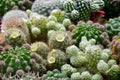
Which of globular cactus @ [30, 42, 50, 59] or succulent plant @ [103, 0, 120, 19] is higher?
succulent plant @ [103, 0, 120, 19]

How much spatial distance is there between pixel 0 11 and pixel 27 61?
5.44 feet

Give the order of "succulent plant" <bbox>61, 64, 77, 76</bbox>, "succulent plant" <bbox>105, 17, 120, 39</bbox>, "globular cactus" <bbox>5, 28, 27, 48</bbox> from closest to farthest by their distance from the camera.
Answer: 1. "succulent plant" <bbox>61, 64, 77, 76</bbox>
2. "globular cactus" <bbox>5, 28, 27, 48</bbox>
3. "succulent plant" <bbox>105, 17, 120, 39</bbox>

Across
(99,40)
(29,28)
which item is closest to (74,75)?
(99,40)

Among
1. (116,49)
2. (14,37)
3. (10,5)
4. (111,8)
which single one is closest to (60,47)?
(14,37)

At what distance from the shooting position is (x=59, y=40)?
3.85 metres

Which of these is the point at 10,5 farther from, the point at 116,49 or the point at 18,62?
the point at 116,49

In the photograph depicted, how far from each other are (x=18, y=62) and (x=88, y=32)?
0.83 metres

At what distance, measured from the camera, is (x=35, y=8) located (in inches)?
191

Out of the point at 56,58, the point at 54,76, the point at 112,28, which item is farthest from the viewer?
the point at 112,28

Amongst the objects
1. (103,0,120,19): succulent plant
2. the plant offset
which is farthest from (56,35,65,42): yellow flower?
(103,0,120,19): succulent plant

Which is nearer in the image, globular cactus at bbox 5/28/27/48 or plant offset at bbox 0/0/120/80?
plant offset at bbox 0/0/120/80

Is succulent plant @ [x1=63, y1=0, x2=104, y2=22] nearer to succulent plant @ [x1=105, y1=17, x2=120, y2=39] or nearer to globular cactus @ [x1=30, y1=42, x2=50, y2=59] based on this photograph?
succulent plant @ [x1=105, y1=17, x2=120, y2=39]

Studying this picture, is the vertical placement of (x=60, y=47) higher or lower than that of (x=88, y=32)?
lower

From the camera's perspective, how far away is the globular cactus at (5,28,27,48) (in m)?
3.88
